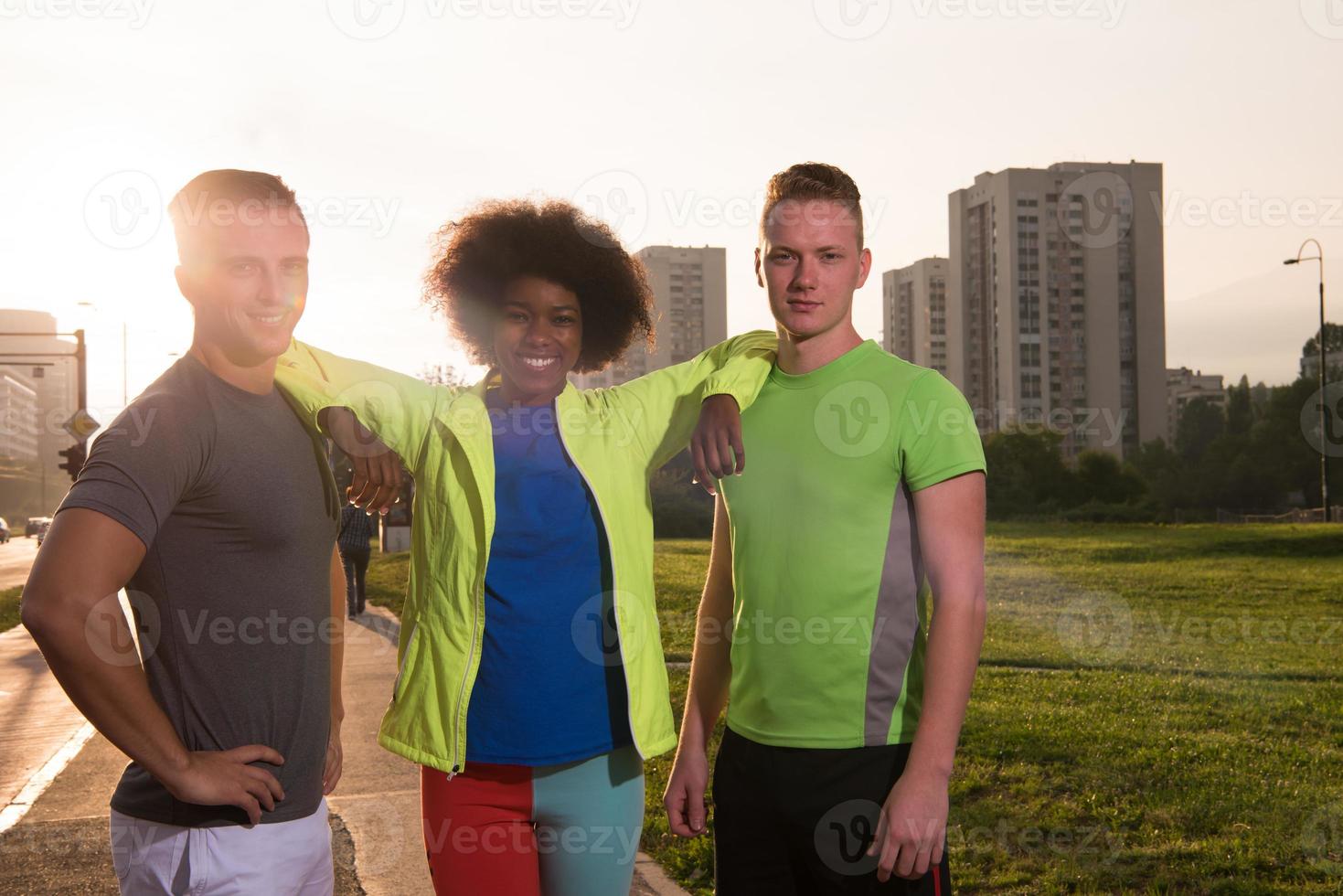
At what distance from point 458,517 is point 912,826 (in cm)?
119

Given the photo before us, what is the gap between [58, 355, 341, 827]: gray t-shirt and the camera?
2.17 metres

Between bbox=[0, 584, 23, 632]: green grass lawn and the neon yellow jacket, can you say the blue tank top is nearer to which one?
the neon yellow jacket

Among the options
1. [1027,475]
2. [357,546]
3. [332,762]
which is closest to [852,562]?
[332,762]

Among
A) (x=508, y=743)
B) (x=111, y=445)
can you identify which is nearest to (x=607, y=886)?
(x=508, y=743)

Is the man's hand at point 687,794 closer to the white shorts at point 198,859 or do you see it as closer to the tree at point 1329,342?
the white shorts at point 198,859

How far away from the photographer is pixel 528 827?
2.70m

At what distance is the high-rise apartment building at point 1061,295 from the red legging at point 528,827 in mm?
78339

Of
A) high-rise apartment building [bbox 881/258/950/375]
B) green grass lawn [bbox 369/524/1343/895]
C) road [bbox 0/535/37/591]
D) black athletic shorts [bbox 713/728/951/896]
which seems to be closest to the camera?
black athletic shorts [bbox 713/728/951/896]

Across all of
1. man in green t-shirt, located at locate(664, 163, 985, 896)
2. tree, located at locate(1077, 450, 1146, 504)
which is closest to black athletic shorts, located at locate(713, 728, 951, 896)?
man in green t-shirt, located at locate(664, 163, 985, 896)

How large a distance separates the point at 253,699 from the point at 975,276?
84175mm

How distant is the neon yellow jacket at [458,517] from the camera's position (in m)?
2.62

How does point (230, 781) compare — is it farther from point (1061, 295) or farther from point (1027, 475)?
point (1061, 295)

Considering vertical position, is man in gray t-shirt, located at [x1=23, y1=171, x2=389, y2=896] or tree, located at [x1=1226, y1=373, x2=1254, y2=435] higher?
tree, located at [x1=1226, y1=373, x2=1254, y2=435]

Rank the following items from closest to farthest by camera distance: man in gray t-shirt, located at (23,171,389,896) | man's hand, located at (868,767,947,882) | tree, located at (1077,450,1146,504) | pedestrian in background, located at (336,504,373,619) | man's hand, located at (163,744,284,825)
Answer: man in gray t-shirt, located at (23,171,389,896) < man's hand, located at (163,744,284,825) < man's hand, located at (868,767,947,882) < pedestrian in background, located at (336,504,373,619) < tree, located at (1077,450,1146,504)
